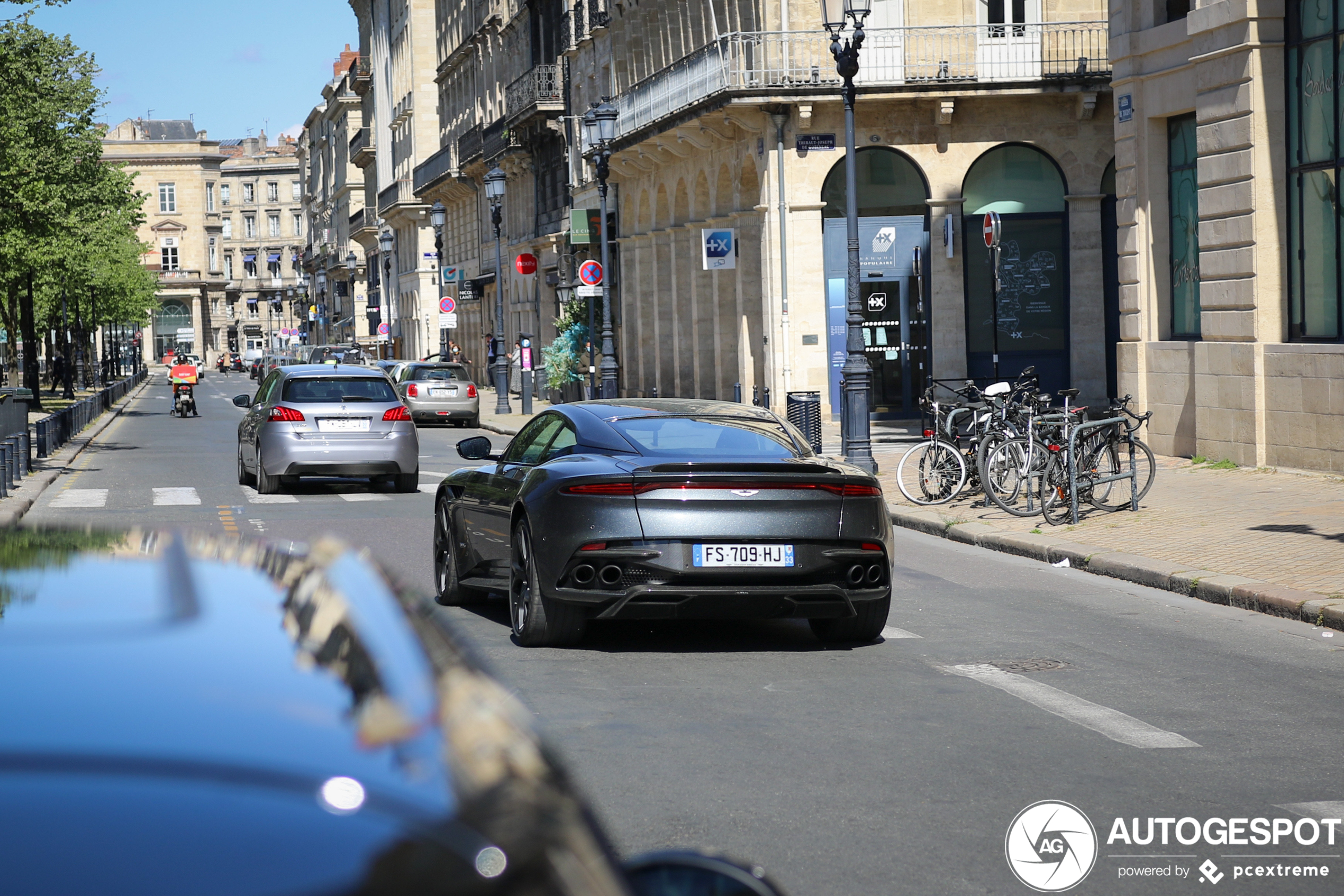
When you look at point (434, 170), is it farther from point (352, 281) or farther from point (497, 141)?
point (352, 281)

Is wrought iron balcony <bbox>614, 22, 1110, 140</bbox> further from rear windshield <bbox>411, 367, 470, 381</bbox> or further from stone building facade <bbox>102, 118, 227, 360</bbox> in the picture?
stone building facade <bbox>102, 118, 227, 360</bbox>

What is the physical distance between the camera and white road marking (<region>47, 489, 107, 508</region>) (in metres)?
19.5

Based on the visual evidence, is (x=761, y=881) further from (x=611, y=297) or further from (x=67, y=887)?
(x=611, y=297)

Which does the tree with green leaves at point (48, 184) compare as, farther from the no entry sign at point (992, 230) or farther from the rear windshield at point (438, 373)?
the no entry sign at point (992, 230)

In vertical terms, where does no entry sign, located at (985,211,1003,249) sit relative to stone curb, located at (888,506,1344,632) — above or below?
above

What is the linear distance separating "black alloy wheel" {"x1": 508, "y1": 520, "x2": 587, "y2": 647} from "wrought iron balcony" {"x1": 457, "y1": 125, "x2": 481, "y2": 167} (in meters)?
56.5

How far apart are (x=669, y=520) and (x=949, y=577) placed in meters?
4.62

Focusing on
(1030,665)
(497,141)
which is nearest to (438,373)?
(497,141)

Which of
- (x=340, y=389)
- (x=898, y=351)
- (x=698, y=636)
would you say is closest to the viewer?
(x=698, y=636)

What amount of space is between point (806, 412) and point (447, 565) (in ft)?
43.8

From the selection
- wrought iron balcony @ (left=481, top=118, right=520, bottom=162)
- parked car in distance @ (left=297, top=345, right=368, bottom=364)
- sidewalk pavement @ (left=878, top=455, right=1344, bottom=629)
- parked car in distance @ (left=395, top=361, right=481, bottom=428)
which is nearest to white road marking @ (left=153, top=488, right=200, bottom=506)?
sidewalk pavement @ (left=878, top=455, right=1344, bottom=629)

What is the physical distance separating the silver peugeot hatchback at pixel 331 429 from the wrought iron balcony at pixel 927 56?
13142 mm

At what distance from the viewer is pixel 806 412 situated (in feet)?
78.3

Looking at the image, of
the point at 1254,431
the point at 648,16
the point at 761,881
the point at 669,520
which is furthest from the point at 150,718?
the point at 648,16
